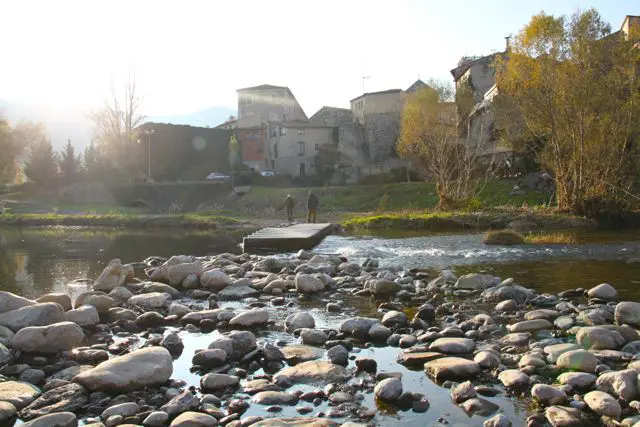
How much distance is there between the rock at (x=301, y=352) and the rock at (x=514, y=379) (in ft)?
7.08

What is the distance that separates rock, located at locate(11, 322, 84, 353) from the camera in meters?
7.43

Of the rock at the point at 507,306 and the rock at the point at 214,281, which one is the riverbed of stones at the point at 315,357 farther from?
the rock at the point at 214,281

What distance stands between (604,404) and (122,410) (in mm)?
4344

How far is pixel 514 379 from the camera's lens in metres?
5.82

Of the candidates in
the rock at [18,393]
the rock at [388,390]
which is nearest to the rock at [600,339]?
the rock at [388,390]

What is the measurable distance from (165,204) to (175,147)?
2370 centimetres

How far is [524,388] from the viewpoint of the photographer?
226 inches

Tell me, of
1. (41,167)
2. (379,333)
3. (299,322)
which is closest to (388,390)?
(379,333)

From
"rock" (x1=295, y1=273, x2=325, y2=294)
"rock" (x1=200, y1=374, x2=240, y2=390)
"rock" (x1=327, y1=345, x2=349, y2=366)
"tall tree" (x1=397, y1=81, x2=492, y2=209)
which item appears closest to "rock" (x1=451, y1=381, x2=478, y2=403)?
"rock" (x1=327, y1=345, x2=349, y2=366)

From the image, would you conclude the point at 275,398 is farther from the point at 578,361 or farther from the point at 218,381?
the point at 578,361

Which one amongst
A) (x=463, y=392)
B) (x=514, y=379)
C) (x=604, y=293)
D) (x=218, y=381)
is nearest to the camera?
(x=463, y=392)

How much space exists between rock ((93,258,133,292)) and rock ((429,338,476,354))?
7613mm

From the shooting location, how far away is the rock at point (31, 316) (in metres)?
8.24

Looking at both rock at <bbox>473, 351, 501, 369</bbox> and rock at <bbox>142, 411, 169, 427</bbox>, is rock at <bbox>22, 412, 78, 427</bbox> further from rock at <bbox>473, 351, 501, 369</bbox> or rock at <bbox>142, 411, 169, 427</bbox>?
rock at <bbox>473, 351, 501, 369</bbox>
